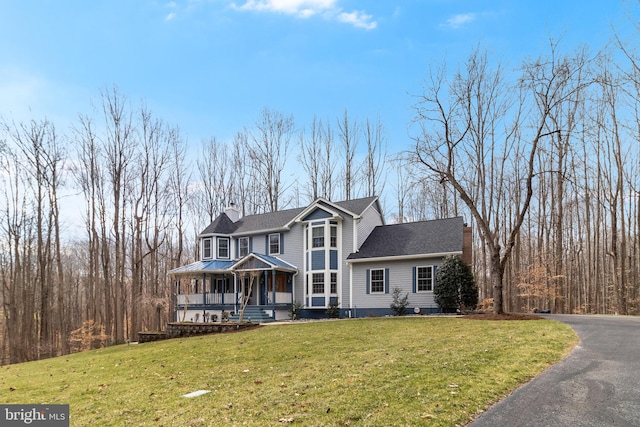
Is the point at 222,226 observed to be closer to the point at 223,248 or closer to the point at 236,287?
the point at 223,248

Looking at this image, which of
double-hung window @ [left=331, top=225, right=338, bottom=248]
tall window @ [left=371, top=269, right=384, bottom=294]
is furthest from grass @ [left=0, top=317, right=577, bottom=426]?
double-hung window @ [left=331, top=225, right=338, bottom=248]

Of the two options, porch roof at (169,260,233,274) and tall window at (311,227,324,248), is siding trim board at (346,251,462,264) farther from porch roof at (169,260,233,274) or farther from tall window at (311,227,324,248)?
porch roof at (169,260,233,274)

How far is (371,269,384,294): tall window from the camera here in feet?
73.8

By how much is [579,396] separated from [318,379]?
3773 millimetres

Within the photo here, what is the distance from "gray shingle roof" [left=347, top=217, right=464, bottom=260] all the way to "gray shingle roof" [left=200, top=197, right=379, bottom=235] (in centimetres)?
192

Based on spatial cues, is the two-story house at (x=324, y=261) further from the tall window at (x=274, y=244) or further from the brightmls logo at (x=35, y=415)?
the brightmls logo at (x=35, y=415)

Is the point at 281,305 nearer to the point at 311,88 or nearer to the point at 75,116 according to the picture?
the point at 311,88

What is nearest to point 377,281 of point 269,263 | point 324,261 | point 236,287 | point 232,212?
point 324,261

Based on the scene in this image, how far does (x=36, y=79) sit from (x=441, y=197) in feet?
94.2

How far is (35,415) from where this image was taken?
6777 millimetres

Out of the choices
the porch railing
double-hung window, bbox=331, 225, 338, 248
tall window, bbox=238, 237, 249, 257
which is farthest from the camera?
tall window, bbox=238, 237, 249, 257

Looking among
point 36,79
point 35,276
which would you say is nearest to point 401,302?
point 36,79

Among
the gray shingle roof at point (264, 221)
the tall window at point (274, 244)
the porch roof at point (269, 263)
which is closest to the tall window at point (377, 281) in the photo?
the gray shingle roof at point (264, 221)

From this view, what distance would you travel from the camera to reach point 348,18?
15.2m
